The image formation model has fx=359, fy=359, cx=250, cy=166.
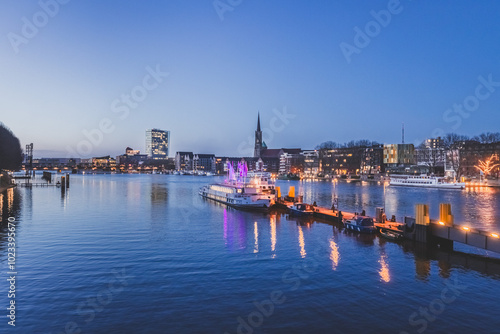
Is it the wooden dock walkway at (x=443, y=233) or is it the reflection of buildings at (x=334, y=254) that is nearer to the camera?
the wooden dock walkway at (x=443, y=233)

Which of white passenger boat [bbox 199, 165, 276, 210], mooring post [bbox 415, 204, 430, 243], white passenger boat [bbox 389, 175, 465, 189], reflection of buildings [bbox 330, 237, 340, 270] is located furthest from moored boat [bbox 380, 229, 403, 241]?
white passenger boat [bbox 389, 175, 465, 189]

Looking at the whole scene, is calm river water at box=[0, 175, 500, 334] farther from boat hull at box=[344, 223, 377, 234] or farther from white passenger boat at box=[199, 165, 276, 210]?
white passenger boat at box=[199, 165, 276, 210]

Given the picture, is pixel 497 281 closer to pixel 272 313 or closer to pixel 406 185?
pixel 272 313

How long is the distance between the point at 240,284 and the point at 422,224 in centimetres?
2166

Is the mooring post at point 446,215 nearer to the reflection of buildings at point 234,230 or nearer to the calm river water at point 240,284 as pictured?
the calm river water at point 240,284

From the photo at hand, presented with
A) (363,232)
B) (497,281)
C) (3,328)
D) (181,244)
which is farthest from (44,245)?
(497,281)

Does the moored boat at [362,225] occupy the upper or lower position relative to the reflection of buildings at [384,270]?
upper

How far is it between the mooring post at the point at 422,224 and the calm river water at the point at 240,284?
5.75 ft

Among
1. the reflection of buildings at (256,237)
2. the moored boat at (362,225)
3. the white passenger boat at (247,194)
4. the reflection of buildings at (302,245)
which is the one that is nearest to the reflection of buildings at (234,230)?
the reflection of buildings at (256,237)

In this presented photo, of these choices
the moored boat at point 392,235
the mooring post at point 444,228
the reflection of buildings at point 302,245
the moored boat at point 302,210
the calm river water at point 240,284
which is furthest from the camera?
the moored boat at point 302,210

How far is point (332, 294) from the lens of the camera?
2269 cm

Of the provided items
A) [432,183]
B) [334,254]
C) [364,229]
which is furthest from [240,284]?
[432,183]

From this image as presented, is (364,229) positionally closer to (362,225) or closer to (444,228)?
(362,225)

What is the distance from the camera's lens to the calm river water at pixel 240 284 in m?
Result: 18.6
